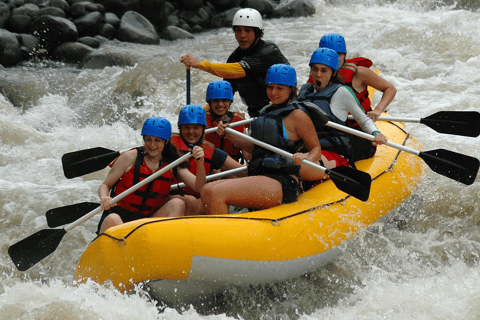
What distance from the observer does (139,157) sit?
3721 mm

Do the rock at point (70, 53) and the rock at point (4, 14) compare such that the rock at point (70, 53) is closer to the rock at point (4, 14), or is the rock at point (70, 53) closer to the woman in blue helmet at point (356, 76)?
the rock at point (4, 14)

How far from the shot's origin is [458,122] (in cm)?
430

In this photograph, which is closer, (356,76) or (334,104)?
(334,104)

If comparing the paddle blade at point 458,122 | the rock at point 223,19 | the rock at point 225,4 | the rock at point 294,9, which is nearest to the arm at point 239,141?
the paddle blade at point 458,122

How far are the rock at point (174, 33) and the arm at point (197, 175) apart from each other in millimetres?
8454

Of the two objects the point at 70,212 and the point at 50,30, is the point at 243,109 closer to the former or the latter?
the point at 50,30

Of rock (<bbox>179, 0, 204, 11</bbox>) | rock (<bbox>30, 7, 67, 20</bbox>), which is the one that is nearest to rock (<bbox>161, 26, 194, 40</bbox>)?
rock (<bbox>179, 0, 204, 11</bbox>)

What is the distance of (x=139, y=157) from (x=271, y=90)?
102 centimetres

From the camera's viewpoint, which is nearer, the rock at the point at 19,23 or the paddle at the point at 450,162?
the paddle at the point at 450,162

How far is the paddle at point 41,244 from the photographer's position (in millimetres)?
3547

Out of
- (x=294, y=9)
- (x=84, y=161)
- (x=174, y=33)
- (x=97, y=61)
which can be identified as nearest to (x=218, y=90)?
(x=84, y=161)

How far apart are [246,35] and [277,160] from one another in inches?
56.1

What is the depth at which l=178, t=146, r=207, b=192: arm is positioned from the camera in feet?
11.7

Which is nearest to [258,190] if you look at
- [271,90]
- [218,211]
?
[218,211]
